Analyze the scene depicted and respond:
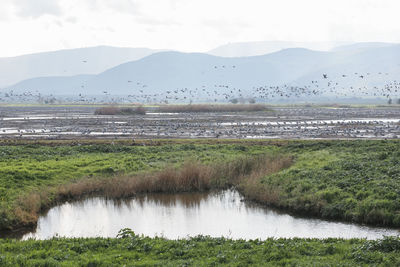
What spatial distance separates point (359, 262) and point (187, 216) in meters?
13.7

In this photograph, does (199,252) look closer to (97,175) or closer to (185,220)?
(185,220)

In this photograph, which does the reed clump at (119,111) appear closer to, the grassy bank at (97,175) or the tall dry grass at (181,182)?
the grassy bank at (97,175)

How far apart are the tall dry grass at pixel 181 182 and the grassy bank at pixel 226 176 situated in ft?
0.23

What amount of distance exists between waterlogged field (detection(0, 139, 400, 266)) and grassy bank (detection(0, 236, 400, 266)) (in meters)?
0.04

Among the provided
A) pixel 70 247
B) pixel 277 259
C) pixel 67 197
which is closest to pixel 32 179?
pixel 67 197

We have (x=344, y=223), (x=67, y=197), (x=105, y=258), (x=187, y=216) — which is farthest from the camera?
(x=67, y=197)

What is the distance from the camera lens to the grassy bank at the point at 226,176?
1009 inches

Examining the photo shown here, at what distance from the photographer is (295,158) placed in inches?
1518

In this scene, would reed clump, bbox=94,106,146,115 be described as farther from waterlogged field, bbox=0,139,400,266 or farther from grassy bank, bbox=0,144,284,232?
grassy bank, bbox=0,144,284,232

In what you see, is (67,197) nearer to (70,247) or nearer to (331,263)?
(70,247)

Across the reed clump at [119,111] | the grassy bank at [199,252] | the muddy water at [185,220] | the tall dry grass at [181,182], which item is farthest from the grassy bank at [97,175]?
the reed clump at [119,111]

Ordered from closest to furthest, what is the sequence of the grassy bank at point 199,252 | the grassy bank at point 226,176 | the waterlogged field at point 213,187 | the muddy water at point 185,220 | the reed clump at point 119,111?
the grassy bank at point 199,252 → the waterlogged field at point 213,187 → the muddy water at point 185,220 → the grassy bank at point 226,176 → the reed clump at point 119,111

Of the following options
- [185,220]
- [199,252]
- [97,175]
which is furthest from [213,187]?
[199,252]

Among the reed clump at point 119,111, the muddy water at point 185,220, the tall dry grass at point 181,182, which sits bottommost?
the muddy water at point 185,220
